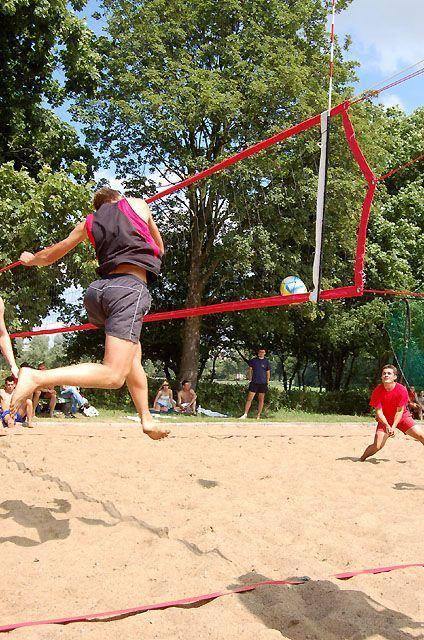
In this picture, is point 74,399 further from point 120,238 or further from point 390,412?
point 120,238

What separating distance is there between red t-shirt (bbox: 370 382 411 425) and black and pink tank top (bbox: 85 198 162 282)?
3.72 m

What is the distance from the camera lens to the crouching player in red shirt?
5980 mm

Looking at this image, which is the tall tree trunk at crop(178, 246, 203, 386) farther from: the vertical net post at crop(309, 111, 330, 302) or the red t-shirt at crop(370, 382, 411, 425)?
the vertical net post at crop(309, 111, 330, 302)

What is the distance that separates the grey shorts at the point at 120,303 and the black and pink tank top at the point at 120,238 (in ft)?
0.27

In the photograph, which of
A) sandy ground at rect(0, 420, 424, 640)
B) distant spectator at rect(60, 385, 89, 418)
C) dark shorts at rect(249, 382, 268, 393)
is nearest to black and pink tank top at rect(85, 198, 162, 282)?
sandy ground at rect(0, 420, 424, 640)

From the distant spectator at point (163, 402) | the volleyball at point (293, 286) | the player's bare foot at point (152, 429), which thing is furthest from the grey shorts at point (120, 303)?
the distant spectator at point (163, 402)

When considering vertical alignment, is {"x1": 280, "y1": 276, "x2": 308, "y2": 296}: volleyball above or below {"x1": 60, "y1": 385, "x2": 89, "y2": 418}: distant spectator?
above

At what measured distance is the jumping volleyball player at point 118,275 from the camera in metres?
2.99

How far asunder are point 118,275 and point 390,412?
3.97 m

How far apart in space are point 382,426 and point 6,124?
11.8m

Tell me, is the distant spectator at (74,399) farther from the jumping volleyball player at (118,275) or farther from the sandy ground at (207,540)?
the jumping volleyball player at (118,275)

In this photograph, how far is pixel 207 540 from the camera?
334 centimetres

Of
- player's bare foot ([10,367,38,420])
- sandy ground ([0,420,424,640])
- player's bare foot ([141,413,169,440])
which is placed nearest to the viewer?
sandy ground ([0,420,424,640])

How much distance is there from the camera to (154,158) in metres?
17.1
